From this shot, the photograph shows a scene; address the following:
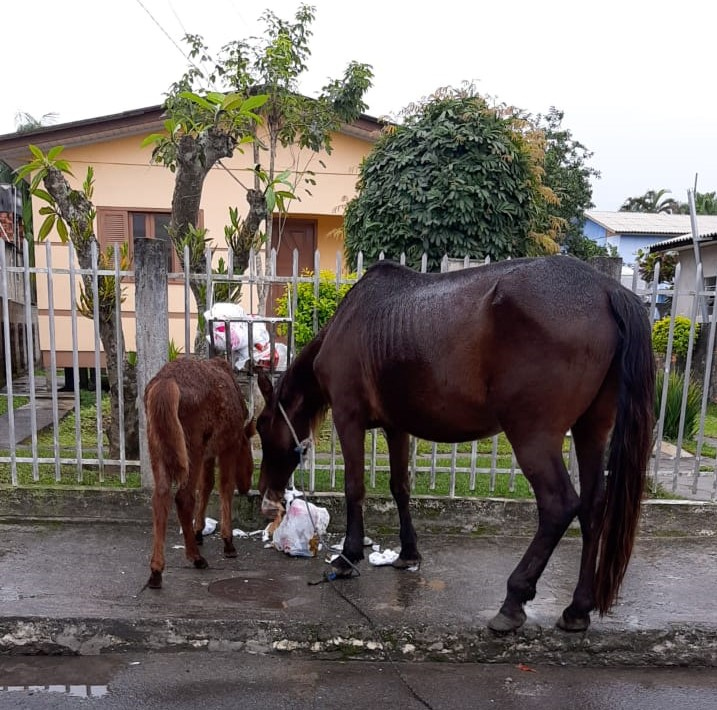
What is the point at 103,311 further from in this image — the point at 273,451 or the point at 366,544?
the point at 366,544

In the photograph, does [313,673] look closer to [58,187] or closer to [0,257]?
[0,257]

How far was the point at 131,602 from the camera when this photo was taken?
341 cm

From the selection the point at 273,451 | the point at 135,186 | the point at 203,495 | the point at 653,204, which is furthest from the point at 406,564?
the point at 653,204

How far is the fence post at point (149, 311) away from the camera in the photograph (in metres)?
4.57

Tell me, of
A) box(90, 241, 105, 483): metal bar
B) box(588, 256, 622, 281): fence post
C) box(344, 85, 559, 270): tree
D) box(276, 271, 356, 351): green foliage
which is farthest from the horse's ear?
box(344, 85, 559, 270): tree

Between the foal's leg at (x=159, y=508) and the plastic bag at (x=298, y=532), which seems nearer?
the foal's leg at (x=159, y=508)

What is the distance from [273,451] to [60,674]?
65.0 inches

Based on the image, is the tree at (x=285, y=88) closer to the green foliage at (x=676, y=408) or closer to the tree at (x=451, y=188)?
the tree at (x=451, y=188)

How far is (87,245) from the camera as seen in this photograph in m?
5.24

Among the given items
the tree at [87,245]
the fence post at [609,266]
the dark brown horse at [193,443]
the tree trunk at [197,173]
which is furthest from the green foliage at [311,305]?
the fence post at [609,266]

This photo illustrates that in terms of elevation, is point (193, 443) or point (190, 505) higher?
point (193, 443)

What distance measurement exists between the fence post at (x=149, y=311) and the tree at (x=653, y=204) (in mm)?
51632

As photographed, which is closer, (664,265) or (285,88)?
(285,88)

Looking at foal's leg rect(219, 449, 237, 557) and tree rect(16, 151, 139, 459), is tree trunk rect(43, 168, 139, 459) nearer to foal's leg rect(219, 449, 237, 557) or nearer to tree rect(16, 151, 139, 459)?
tree rect(16, 151, 139, 459)
